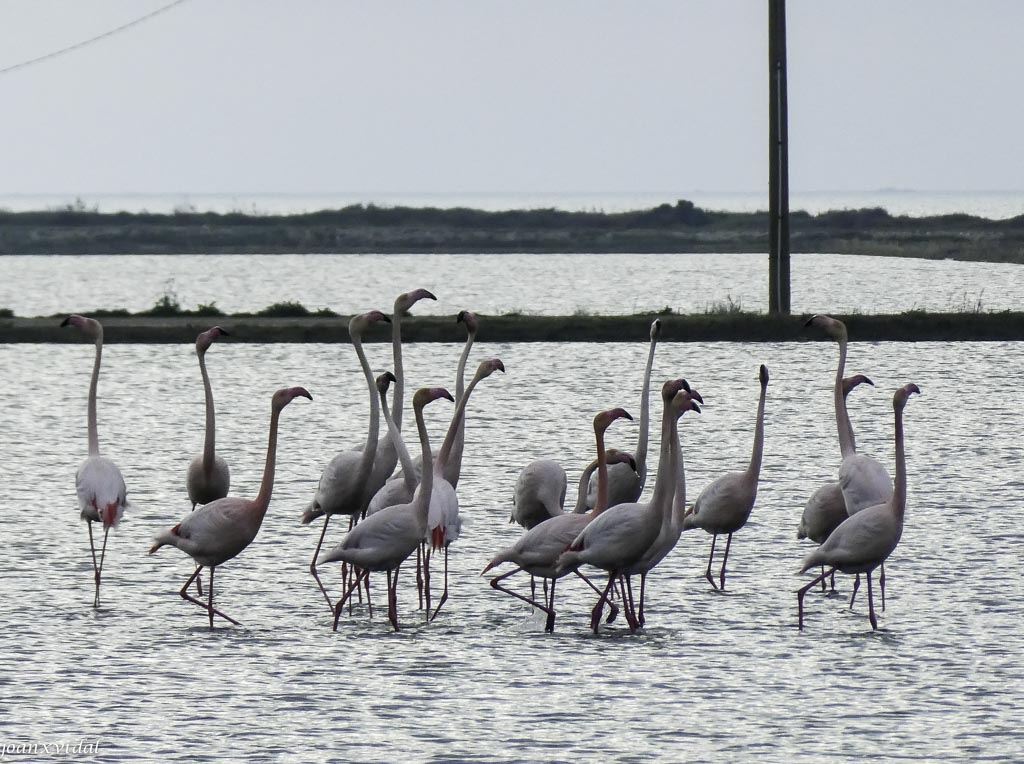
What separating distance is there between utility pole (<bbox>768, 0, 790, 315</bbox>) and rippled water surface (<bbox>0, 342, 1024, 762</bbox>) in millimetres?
6862

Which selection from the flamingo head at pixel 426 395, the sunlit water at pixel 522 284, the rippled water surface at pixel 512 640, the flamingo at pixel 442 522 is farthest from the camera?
the sunlit water at pixel 522 284

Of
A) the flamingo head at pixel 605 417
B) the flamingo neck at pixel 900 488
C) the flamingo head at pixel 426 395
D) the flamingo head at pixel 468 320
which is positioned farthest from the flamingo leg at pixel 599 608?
the flamingo head at pixel 468 320

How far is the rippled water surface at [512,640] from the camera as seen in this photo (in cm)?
774

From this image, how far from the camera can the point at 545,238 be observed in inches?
4190

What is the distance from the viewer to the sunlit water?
134 ft

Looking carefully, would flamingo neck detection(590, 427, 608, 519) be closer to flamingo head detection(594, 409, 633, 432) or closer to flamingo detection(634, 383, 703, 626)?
flamingo head detection(594, 409, 633, 432)

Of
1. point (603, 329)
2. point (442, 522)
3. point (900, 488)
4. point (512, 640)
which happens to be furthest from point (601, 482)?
point (603, 329)

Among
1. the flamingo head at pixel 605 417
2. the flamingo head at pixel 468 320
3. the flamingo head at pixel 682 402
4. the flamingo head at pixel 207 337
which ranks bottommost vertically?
the flamingo head at pixel 605 417

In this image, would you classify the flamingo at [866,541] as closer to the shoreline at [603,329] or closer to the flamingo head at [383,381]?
the flamingo head at [383,381]

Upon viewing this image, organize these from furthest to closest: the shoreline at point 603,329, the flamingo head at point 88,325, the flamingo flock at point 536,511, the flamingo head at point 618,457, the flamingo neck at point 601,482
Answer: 1. the shoreline at point 603,329
2. the flamingo head at point 88,325
3. the flamingo head at point 618,457
4. the flamingo neck at point 601,482
5. the flamingo flock at point 536,511

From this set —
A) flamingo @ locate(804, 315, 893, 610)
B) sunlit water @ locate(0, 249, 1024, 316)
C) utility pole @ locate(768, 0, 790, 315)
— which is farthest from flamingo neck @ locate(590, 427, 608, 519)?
sunlit water @ locate(0, 249, 1024, 316)

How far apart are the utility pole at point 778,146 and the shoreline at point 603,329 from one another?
1488mm

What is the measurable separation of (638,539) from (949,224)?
10577 cm

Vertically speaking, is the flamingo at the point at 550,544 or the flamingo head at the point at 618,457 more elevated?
the flamingo head at the point at 618,457
